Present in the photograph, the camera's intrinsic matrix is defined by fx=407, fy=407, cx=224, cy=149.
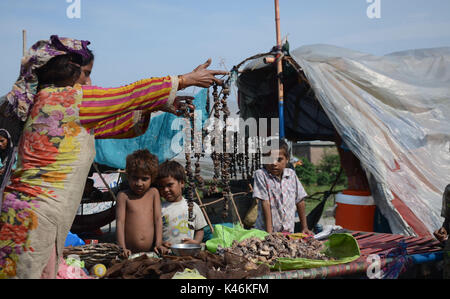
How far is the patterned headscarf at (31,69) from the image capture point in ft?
6.43

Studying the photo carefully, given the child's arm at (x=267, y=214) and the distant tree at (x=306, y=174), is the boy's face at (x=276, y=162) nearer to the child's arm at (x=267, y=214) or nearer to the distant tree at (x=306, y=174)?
the child's arm at (x=267, y=214)

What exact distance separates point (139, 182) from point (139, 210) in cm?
21

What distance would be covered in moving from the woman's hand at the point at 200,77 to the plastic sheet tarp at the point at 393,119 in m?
2.86

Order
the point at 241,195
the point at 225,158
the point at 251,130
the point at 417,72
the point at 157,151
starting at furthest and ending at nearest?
the point at 157,151, the point at 251,130, the point at 241,195, the point at 417,72, the point at 225,158

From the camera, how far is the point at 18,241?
70.9 inches

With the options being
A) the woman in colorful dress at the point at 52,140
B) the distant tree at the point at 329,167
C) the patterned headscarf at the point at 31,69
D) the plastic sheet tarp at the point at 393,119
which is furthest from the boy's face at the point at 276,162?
the distant tree at the point at 329,167

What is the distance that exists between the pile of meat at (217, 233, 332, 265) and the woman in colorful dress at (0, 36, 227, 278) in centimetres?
118

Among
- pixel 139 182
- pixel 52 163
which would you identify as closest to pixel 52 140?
pixel 52 163

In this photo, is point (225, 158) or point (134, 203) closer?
point (134, 203)
